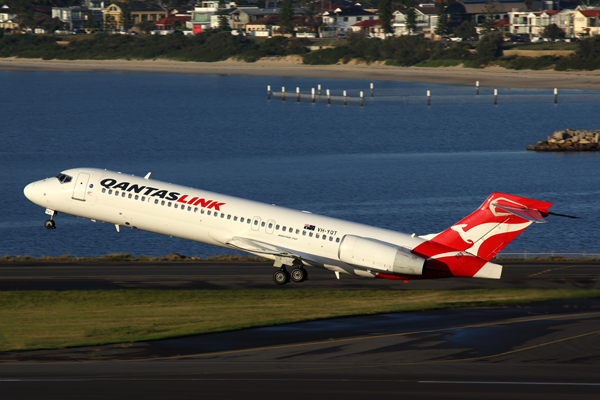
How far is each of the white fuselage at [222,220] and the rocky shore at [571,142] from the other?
80252mm

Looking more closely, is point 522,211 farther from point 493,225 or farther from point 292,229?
point 292,229

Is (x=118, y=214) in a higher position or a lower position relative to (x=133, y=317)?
higher

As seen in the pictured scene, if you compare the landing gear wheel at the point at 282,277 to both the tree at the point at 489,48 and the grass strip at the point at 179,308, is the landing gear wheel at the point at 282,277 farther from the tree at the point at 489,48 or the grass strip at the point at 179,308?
the tree at the point at 489,48

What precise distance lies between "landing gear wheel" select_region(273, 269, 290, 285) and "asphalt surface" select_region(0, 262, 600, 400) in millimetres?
7725

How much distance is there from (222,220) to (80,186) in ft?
29.4

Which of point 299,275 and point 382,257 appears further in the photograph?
point 299,275

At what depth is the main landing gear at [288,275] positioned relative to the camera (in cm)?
4300

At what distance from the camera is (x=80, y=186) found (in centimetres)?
4456


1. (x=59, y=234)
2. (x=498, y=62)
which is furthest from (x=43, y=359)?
(x=498, y=62)

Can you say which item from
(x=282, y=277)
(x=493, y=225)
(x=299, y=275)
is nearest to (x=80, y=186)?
(x=282, y=277)

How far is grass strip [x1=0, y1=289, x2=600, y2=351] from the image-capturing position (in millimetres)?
32875

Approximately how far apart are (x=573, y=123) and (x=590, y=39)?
182ft

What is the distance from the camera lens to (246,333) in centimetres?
3319

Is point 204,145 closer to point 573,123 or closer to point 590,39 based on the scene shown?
point 573,123
